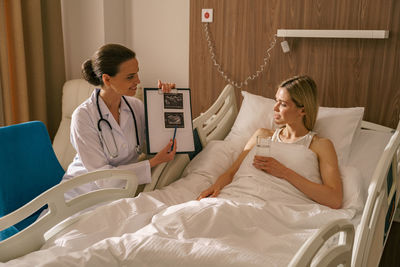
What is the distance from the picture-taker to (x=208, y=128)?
2.50 m

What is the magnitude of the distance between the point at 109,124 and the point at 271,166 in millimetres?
840

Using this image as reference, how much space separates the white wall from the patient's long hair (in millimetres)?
1468

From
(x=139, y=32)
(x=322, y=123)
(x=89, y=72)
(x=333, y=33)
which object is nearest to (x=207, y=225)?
(x=89, y=72)

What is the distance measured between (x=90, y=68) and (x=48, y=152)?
54 cm

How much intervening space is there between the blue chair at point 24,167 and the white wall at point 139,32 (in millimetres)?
1549

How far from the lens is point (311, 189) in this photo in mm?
1833

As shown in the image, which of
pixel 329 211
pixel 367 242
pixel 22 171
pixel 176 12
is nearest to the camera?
pixel 367 242

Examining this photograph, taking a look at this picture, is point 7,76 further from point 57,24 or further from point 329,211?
point 329,211

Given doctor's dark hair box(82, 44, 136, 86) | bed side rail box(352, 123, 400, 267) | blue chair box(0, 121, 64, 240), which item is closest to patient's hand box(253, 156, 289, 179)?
bed side rail box(352, 123, 400, 267)

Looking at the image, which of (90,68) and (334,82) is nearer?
(90,68)

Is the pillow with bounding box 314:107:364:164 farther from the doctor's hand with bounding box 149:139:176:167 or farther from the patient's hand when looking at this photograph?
the doctor's hand with bounding box 149:139:176:167

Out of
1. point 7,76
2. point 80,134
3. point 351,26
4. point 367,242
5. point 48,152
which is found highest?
point 351,26

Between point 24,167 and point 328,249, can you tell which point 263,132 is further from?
point 24,167

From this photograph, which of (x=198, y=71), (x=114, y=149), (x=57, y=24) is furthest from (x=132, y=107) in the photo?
(x=57, y=24)
